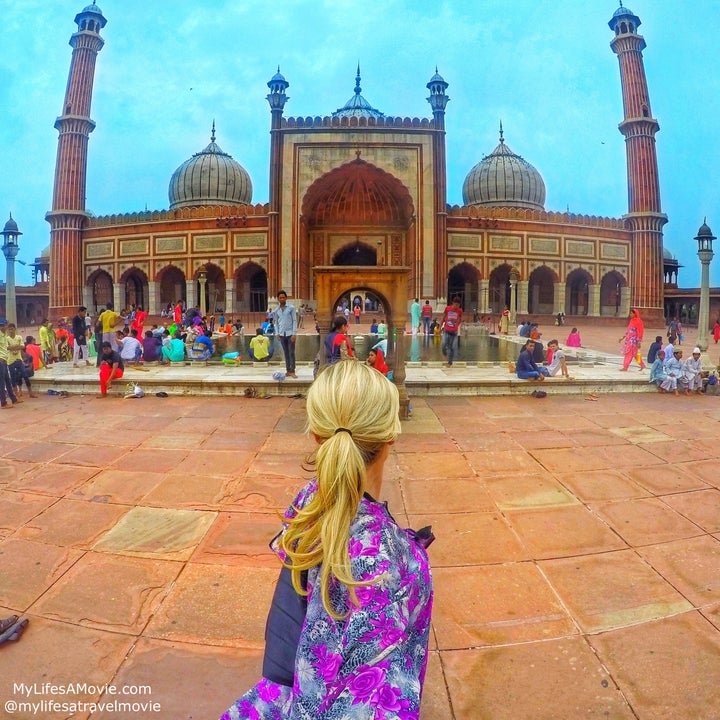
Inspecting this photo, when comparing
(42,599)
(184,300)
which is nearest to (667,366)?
(42,599)

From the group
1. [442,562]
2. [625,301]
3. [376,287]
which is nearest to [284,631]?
[442,562]

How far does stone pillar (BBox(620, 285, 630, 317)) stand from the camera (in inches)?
1198

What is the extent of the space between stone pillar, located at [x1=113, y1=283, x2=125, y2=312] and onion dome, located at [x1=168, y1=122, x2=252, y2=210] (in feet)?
23.1

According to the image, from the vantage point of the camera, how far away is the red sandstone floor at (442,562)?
1874 millimetres

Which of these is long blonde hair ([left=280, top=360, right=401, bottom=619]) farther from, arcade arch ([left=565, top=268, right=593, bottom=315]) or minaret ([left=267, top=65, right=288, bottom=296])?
arcade arch ([left=565, top=268, right=593, bottom=315])

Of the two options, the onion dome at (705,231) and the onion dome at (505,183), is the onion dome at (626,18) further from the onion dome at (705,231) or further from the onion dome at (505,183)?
the onion dome at (705,231)

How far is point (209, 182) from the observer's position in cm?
3366

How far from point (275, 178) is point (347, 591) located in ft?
89.2

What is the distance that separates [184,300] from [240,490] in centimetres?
2997

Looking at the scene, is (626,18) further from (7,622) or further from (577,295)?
(7,622)

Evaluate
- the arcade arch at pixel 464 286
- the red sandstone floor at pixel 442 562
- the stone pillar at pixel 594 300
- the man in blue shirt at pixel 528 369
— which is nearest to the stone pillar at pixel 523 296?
the arcade arch at pixel 464 286

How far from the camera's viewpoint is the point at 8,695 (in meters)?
1.81

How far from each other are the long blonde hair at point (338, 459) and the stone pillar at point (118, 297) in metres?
32.3

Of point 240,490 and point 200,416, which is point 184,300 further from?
point 240,490
